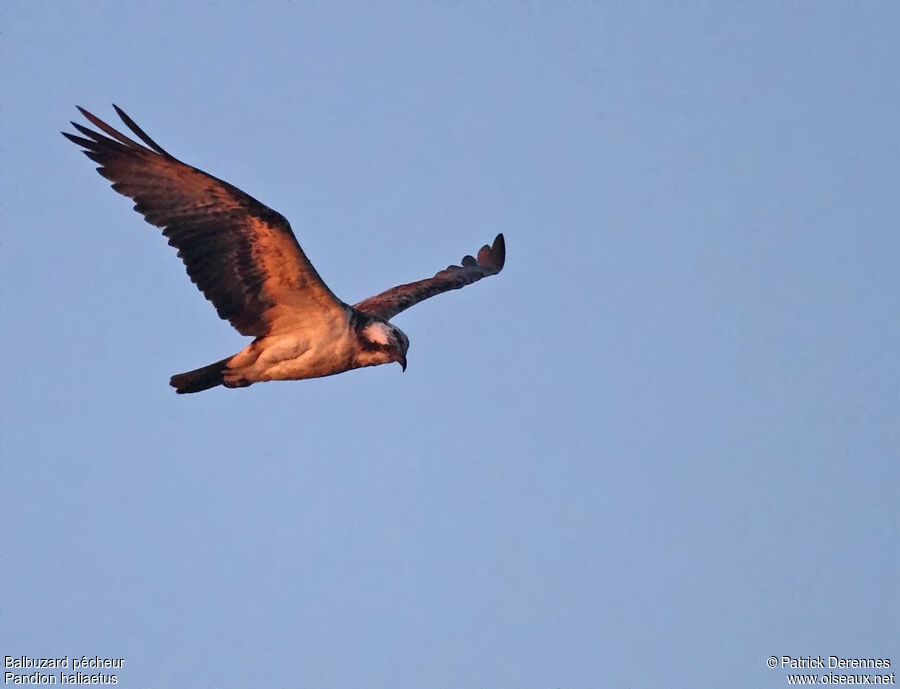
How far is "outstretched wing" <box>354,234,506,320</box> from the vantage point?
16.0 metres

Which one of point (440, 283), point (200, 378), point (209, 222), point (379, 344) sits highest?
point (440, 283)

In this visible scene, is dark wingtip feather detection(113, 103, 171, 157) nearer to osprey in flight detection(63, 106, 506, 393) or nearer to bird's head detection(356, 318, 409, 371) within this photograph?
osprey in flight detection(63, 106, 506, 393)

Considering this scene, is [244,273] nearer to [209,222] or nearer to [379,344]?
[209,222]

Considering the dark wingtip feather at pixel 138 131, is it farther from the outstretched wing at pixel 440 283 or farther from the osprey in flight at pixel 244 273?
the outstretched wing at pixel 440 283

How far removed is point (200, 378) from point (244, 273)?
1.27 metres

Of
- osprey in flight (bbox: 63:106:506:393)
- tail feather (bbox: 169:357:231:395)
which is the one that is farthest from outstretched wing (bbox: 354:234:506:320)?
tail feather (bbox: 169:357:231:395)

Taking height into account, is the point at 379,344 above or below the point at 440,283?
below

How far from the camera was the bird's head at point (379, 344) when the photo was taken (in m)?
13.6

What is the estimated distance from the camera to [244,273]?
1295 centimetres

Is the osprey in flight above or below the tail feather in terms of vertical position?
above

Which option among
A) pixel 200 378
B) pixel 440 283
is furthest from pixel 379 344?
pixel 440 283

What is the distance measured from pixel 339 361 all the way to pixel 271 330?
2.41ft

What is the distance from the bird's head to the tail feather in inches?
51.6

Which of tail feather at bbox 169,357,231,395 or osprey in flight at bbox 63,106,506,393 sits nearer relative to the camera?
osprey in flight at bbox 63,106,506,393
